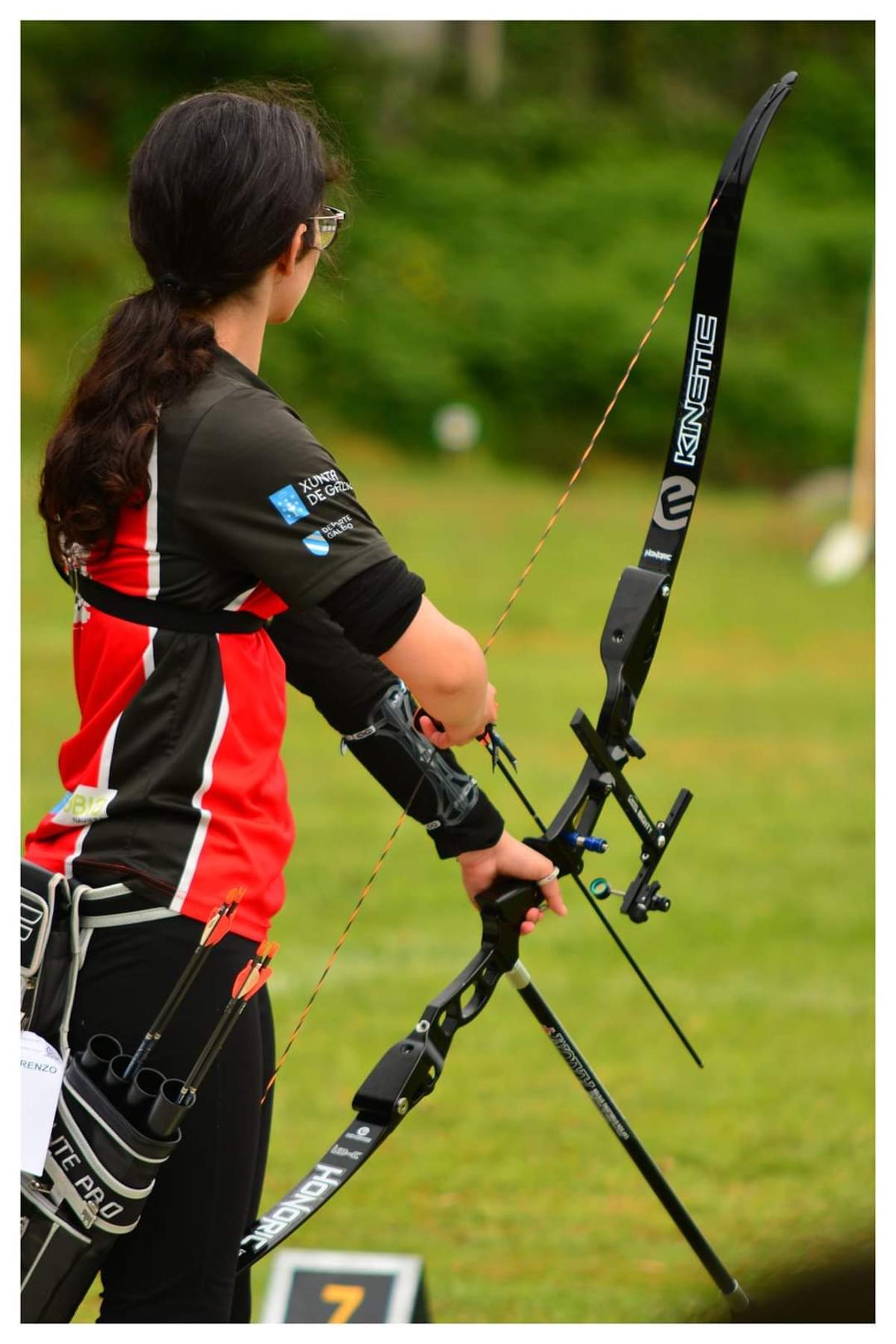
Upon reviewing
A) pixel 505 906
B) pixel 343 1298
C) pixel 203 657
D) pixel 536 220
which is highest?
pixel 203 657

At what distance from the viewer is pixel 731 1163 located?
361 centimetres

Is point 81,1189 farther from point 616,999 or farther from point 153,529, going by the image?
point 616,999

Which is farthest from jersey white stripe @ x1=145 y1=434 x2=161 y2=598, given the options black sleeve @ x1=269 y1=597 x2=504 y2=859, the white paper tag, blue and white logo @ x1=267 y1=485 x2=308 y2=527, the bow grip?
the bow grip

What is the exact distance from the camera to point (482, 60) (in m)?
19.3

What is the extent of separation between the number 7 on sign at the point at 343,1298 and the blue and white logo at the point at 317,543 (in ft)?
3.39

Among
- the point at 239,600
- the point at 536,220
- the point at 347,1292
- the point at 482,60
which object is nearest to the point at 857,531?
the point at 536,220

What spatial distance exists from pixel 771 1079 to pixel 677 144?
675 inches

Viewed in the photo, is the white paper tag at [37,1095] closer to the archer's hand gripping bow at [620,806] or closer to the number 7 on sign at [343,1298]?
the archer's hand gripping bow at [620,806]

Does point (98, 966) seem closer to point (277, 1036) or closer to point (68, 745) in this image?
point (68, 745)

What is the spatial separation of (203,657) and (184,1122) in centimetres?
46

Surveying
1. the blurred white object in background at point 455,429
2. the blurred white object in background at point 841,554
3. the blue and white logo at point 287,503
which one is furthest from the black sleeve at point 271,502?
the blurred white object in background at point 455,429

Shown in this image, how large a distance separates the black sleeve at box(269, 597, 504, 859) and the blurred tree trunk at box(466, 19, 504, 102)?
18.5 metres

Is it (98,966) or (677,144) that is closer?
(98,966)
